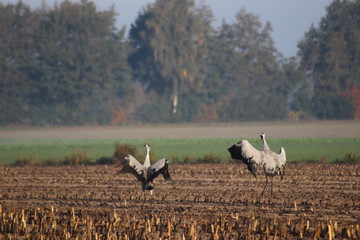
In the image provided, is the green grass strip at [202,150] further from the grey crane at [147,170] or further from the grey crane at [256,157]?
the grey crane at [147,170]

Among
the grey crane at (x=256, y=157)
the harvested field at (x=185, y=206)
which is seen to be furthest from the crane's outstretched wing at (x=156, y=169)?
the grey crane at (x=256, y=157)

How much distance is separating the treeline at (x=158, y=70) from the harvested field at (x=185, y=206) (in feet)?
169

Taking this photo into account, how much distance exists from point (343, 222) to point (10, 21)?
69.5 m

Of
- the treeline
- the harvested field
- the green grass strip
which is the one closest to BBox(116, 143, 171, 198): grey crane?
the harvested field

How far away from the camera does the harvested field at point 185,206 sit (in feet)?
40.2

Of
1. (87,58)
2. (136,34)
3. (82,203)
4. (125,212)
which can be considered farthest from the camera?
(136,34)

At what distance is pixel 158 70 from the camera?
7656 cm

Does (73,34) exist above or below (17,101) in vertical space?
above

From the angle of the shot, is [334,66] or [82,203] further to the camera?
[334,66]

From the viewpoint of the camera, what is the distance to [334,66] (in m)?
76.2

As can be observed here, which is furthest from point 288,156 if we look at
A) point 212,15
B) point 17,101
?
point 212,15

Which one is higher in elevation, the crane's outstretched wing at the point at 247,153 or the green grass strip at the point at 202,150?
the crane's outstretched wing at the point at 247,153

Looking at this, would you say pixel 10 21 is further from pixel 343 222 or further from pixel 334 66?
pixel 343 222

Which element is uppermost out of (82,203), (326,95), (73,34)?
(73,34)
